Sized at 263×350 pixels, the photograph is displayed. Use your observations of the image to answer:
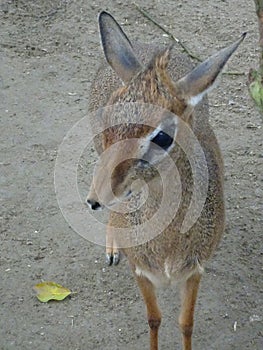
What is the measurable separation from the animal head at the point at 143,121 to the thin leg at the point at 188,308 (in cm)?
84

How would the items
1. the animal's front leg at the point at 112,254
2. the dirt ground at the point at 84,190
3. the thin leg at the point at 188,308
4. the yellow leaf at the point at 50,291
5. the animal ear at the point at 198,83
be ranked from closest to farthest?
the animal ear at the point at 198,83, the thin leg at the point at 188,308, the dirt ground at the point at 84,190, the yellow leaf at the point at 50,291, the animal's front leg at the point at 112,254

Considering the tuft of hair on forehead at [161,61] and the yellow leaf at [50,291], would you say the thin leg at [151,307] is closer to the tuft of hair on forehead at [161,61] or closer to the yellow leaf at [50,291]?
the yellow leaf at [50,291]

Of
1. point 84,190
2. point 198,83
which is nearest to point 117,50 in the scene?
point 198,83

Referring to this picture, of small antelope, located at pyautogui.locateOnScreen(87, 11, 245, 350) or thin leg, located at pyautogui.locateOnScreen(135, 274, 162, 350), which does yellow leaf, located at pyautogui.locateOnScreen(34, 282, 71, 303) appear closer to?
small antelope, located at pyautogui.locateOnScreen(87, 11, 245, 350)

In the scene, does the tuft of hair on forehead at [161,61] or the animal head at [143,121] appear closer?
the animal head at [143,121]

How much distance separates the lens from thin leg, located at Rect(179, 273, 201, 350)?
3.77 metres

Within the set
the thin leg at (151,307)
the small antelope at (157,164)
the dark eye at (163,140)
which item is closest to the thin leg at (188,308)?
the small antelope at (157,164)

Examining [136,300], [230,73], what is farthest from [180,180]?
[230,73]

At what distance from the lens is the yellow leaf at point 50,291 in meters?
4.38

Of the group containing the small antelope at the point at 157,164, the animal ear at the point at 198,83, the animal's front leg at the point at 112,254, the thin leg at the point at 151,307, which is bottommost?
the animal's front leg at the point at 112,254

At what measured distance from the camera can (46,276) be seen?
4.53 meters

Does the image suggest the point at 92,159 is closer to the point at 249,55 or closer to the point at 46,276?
the point at 46,276

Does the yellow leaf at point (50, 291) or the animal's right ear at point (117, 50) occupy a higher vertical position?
the animal's right ear at point (117, 50)

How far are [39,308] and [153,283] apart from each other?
2.85 ft
